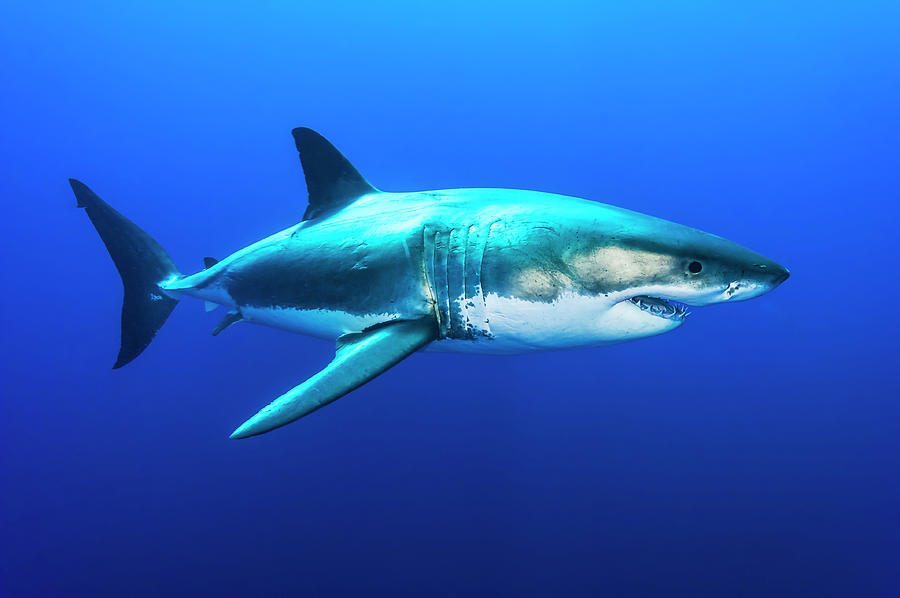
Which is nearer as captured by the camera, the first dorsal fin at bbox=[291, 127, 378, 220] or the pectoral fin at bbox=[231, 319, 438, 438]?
the pectoral fin at bbox=[231, 319, 438, 438]

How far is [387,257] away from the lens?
288cm

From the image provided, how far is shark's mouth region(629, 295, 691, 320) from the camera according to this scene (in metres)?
2.44

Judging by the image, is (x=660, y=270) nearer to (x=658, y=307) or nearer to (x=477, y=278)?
(x=658, y=307)

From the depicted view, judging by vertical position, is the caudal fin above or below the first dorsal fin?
below

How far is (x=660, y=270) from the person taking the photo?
86.8 inches

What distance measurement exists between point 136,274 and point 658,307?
4774mm

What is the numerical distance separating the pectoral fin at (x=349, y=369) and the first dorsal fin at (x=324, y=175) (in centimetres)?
160

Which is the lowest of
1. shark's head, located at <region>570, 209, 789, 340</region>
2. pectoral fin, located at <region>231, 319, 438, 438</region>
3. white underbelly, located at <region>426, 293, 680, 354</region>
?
pectoral fin, located at <region>231, 319, 438, 438</region>

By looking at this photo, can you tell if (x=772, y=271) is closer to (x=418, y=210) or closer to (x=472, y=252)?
(x=472, y=252)

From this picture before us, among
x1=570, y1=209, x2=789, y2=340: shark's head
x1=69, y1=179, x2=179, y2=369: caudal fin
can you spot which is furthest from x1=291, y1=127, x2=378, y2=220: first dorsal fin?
x1=570, y1=209, x2=789, y2=340: shark's head

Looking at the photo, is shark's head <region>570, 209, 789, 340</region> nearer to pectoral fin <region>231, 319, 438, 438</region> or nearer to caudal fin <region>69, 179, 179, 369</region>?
pectoral fin <region>231, 319, 438, 438</region>

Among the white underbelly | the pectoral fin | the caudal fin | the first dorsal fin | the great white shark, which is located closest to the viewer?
the pectoral fin

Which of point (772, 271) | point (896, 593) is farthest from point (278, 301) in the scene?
point (896, 593)

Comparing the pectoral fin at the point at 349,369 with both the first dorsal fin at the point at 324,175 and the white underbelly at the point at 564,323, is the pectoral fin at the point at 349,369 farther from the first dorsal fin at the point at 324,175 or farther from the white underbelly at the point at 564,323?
the first dorsal fin at the point at 324,175
